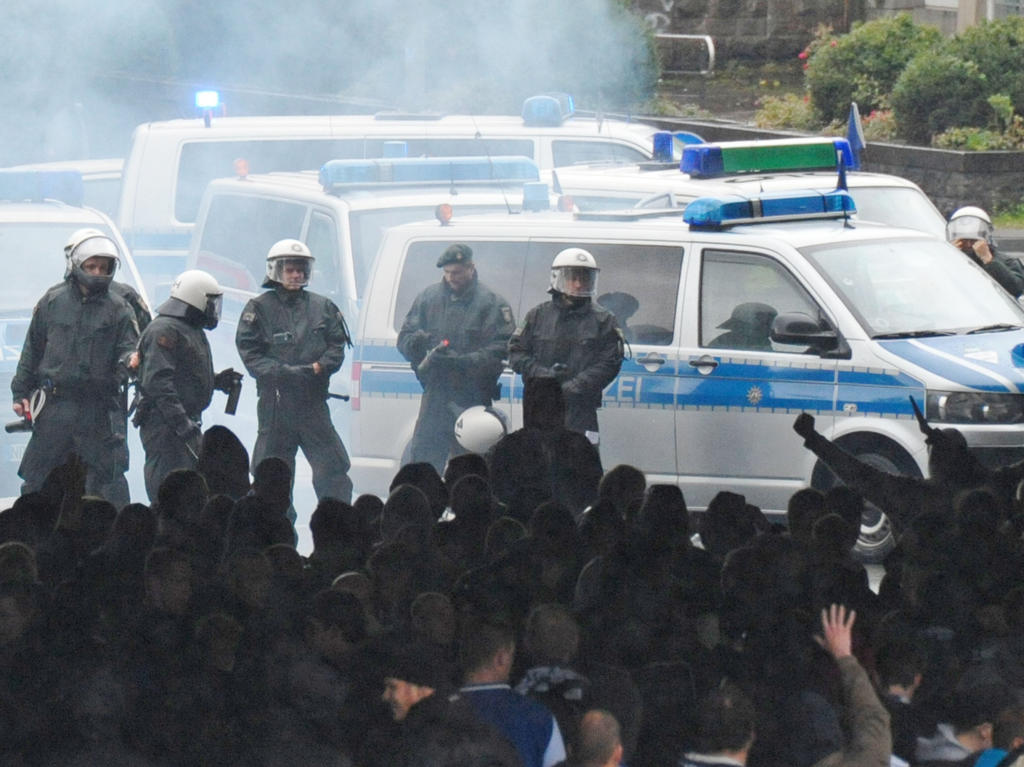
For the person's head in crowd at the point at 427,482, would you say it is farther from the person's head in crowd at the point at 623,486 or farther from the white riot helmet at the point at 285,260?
the white riot helmet at the point at 285,260

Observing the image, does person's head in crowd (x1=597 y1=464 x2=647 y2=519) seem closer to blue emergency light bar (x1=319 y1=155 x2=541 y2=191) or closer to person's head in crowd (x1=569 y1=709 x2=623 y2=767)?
person's head in crowd (x1=569 y1=709 x2=623 y2=767)

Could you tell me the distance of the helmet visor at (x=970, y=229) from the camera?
9430 mm

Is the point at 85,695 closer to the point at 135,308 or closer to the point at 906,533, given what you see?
the point at 906,533

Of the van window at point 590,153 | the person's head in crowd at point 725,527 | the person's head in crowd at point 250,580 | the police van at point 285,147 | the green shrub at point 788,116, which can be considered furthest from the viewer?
the green shrub at point 788,116

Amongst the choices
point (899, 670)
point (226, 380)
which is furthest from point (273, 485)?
point (226, 380)

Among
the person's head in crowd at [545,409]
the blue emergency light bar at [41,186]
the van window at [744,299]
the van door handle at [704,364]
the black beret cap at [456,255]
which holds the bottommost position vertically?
the van door handle at [704,364]

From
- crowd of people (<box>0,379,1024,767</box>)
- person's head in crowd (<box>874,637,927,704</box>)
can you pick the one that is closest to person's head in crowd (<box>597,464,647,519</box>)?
crowd of people (<box>0,379,1024,767</box>)

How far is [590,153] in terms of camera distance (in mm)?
12414

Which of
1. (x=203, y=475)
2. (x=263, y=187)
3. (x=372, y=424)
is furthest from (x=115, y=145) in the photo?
(x=203, y=475)

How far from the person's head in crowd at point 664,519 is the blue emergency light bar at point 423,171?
578 centimetres

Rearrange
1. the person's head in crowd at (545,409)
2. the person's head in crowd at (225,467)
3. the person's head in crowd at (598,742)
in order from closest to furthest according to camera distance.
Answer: the person's head in crowd at (598,742), the person's head in crowd at (225,467), the person's head in crowd at (545,409)

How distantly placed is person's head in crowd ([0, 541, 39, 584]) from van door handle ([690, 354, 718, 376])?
4.58 meters

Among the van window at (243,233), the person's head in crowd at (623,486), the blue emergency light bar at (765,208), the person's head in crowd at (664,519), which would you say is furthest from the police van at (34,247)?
the person's head in crowd at (664,519)

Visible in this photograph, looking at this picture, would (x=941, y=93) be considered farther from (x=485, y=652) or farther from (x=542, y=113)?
(x=485, y=652)
